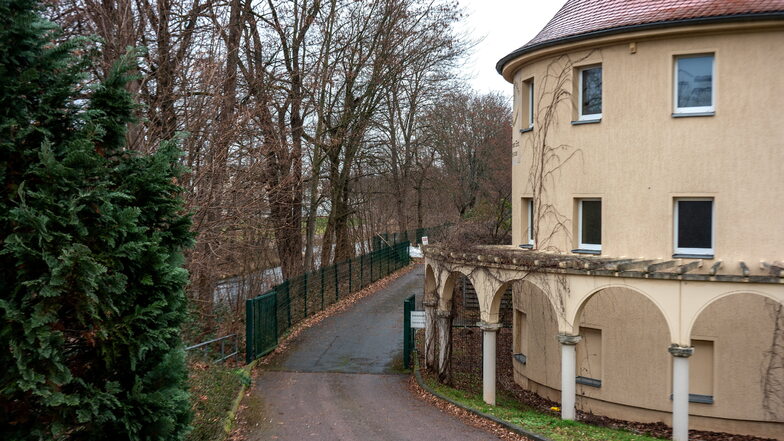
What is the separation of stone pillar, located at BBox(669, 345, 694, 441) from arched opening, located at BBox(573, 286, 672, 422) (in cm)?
207

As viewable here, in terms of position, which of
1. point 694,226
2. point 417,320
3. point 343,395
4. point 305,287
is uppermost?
point 694,226

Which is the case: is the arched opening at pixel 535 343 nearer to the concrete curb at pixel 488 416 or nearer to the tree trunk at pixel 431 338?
the tree trunk at pixel 431 338

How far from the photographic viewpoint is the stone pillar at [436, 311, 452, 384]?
16.4 metres

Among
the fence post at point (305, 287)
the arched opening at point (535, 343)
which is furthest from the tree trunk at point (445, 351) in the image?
the fence post at point (305, 287)

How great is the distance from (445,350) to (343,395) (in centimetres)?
296

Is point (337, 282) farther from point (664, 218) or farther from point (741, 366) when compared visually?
point (741, 366)

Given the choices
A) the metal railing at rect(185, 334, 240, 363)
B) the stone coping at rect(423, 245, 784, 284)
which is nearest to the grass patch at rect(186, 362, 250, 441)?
the metal railing at rect(185, 334, 240, 363)

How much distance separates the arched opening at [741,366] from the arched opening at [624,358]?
2.45ft

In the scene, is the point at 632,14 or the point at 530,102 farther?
the point at 530,102

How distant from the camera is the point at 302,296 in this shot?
23.3 metres

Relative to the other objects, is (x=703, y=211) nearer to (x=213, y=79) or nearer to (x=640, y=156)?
(x=640, y=156)

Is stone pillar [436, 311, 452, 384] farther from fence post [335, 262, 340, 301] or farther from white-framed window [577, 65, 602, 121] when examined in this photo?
fence post [335, 262, 340, 301]

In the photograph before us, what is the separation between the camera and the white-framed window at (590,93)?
1552 cm

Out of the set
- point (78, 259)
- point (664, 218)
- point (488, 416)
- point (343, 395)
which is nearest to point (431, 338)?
point (343, 395)
